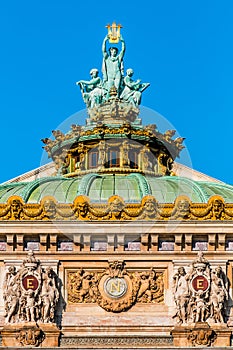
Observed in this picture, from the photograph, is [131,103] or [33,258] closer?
[33,258]

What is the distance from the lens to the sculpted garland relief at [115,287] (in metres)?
65.1

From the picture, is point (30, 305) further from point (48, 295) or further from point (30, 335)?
point (30, 335)

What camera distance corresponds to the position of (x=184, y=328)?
64.1 meters

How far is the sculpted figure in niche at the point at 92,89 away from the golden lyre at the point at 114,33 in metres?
2.13

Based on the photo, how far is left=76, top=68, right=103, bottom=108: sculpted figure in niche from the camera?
259ft

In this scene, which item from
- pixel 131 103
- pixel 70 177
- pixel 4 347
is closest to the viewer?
pixel 4 347

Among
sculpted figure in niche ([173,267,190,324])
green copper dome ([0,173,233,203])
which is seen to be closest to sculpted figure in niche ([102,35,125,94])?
green copper dome ([0,173,233,203])

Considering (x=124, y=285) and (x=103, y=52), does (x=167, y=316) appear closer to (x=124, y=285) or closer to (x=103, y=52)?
(x=124, y=285)

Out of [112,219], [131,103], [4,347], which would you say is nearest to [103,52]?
[131,103]

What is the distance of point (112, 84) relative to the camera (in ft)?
261

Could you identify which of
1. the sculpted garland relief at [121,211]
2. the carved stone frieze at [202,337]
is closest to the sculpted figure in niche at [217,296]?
the carved stone frieze at [202,337]

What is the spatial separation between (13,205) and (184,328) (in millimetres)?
9352

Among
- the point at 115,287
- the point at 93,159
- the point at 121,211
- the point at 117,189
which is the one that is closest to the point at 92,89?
the point at 93,159

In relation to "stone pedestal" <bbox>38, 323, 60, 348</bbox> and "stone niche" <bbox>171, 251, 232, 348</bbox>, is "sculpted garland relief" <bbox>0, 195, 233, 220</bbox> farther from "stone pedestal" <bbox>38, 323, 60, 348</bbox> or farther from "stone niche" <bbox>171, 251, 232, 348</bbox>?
"stone pedestal" <bbox>38, 323, 60, 348</bbox>
